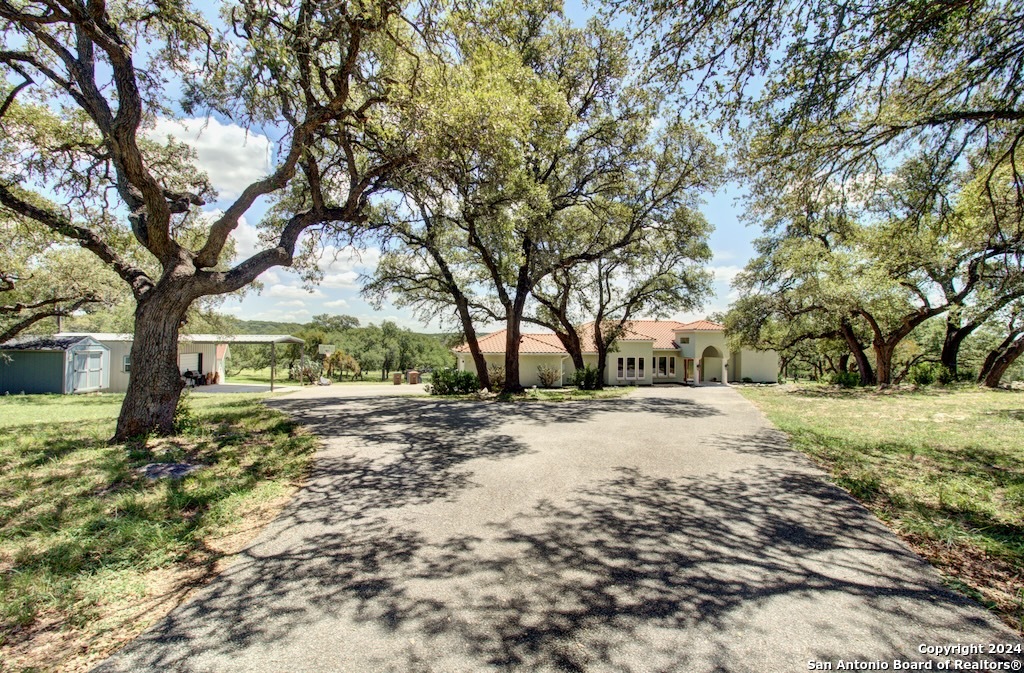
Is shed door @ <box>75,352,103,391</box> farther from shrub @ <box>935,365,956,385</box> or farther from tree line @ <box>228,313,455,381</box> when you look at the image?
shrub @ <box>935,365,956,385</box>

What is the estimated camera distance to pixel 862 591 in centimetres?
317

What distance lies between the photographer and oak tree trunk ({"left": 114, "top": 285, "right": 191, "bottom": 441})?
24.2ft

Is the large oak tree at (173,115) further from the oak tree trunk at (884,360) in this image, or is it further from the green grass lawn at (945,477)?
the oak tree trunk at (884,360)

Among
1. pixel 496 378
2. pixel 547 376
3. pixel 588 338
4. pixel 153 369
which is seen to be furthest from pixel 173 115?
pixel 588 338

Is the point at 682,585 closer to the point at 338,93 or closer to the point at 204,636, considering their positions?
the point at 204,636

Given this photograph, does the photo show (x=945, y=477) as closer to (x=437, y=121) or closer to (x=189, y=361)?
(x=437, y=121)

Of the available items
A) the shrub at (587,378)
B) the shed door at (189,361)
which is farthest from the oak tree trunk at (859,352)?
the shed door at (189,361)

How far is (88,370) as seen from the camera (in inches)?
1010

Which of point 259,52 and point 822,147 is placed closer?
point 259,52

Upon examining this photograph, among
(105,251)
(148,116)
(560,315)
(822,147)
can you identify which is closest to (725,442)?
(822,147)

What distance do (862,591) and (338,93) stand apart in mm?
9086

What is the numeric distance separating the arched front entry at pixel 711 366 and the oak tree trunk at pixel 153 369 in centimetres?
3135

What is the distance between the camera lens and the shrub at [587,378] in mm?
23625

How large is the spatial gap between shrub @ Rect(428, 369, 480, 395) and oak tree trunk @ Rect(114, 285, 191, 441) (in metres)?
12.6
